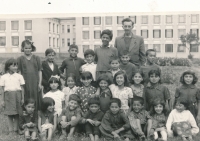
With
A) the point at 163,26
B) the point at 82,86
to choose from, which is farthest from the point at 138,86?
the point at 163,26

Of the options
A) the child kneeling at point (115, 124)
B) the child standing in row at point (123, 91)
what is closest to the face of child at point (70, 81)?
the child standing in row at point (123, 91)

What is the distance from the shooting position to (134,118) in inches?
230

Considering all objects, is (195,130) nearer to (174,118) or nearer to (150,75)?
(174,118)

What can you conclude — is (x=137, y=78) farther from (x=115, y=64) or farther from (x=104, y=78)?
(x=104, y=78)

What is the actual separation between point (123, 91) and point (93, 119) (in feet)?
2.73

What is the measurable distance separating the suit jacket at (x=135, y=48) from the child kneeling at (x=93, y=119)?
1.46 meters

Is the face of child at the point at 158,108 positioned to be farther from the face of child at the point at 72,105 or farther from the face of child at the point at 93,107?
the face of child at the point at 72,105

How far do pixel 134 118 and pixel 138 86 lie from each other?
817mm

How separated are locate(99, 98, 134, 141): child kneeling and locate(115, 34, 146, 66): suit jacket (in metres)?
1.46

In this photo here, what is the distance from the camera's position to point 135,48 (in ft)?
22.3

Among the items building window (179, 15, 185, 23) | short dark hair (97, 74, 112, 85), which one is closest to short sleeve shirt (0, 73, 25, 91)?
short dark hair (97, 74, 112, 85)

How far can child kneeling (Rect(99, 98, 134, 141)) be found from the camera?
5.67m

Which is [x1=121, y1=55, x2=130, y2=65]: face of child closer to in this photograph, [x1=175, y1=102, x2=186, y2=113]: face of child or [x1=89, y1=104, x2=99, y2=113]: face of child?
→ [x1=89, y1=104, x2=99, y2=113]: face of child

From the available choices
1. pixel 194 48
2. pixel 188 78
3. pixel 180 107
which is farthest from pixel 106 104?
pixel 194 48
